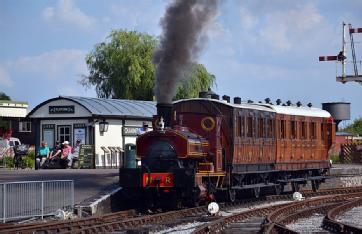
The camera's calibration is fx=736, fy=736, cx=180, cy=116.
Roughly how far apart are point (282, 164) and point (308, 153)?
10.2 ft

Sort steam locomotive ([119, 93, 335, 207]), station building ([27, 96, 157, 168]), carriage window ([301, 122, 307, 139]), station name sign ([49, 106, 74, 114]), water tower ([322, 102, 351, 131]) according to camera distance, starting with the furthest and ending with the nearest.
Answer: water tower ([322, 102, 351, 131]) < station name sign ([49, 106, 74, 114]) < station building ([27, 96, 157, 168]) < carriage window ([301, 122, 307, 139]) < steam locomotive ([119, 93, 335, 207])

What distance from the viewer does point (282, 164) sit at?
Answer: 26406 mm

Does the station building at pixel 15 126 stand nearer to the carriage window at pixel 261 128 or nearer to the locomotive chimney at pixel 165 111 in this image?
the carriage window at pixel 261 128

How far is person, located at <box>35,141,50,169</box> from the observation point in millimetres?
33750

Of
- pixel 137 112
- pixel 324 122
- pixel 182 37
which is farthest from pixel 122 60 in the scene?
pixel 182 37

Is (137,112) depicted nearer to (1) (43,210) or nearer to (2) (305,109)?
(2) (305,109)

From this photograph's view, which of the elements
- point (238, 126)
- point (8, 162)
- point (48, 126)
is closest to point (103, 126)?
point (48, 126)

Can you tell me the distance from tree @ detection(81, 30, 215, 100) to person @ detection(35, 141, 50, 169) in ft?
77.9

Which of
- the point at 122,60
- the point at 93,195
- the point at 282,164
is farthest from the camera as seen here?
the point at 122,60

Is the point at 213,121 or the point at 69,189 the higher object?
the point at 213,121

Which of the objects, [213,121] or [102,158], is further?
[102,158]

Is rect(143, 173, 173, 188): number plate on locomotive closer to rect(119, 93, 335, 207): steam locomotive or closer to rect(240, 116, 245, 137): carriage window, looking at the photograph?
rect(119, 93, 335, 207): steam locomotive

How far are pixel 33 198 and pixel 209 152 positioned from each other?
229 inches

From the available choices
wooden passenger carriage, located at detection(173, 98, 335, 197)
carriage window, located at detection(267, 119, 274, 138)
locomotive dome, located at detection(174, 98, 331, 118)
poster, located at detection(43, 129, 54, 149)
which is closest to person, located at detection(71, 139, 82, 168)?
poster, located at detection(43, 129, 54, 149)
